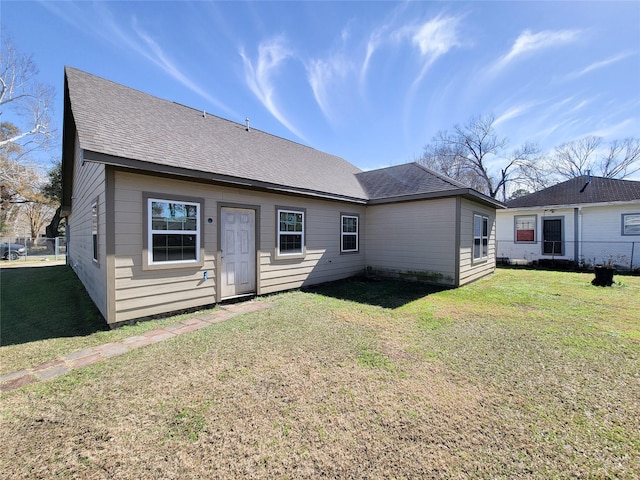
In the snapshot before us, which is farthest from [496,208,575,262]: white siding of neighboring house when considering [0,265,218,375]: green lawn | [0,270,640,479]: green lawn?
[0,265,218,375]: green lawn

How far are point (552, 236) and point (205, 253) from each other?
50.9 ft

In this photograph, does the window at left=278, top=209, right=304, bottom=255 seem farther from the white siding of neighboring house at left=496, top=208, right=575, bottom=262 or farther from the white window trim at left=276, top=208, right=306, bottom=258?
the white siding of neighboring house at left=496, top=208, right=575, bottom=262

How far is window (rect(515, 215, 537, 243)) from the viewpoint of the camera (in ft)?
45.0

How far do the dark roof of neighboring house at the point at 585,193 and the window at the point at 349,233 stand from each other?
9.72 metres

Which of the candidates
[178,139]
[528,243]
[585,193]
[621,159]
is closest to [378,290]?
[178,139]

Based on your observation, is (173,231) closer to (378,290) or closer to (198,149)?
(198,149)

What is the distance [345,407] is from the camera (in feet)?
→ 8.20

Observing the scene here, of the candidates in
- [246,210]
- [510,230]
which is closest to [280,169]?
[246,210]

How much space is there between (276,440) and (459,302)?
17.8 feet

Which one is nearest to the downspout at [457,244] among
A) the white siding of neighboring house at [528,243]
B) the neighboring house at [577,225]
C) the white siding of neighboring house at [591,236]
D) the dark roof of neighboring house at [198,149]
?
the dark roof of neighboring house at [198,149]

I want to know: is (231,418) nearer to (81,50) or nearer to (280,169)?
(280,169)

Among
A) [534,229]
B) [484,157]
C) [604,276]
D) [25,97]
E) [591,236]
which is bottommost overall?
[604,276]

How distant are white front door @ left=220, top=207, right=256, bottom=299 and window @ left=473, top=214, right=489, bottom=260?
693 centimetres

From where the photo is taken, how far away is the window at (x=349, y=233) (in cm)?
898
